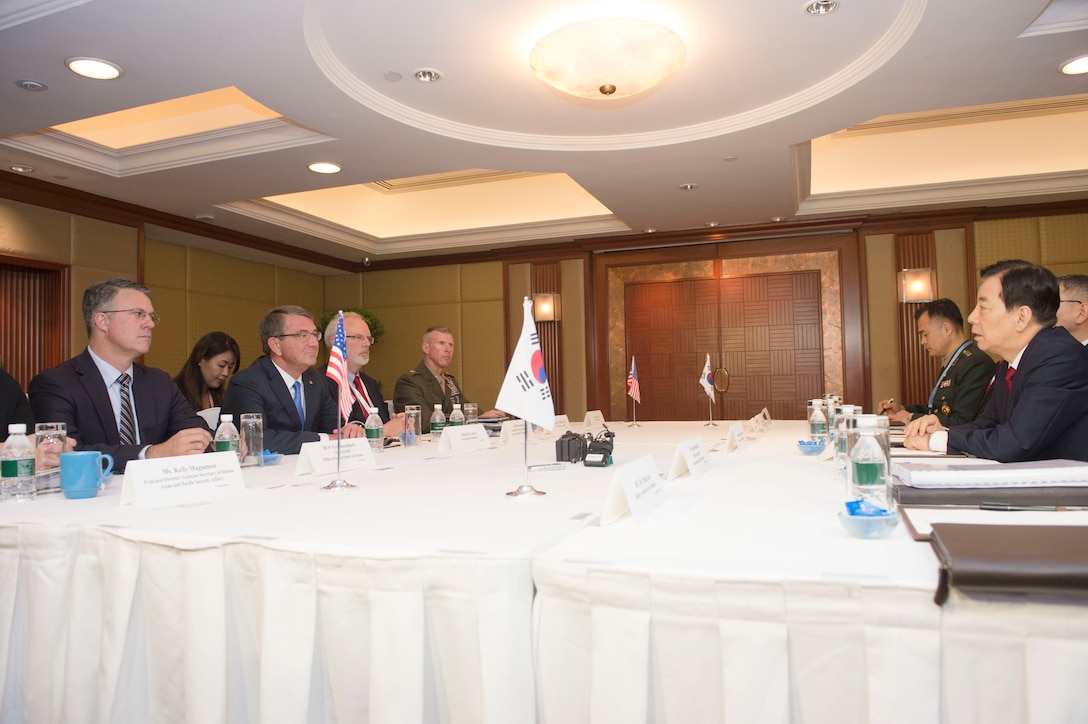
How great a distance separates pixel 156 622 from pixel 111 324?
1.76 metres

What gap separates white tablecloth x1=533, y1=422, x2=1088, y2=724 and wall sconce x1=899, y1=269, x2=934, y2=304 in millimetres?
6684

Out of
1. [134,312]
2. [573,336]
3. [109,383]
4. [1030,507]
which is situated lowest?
[1030,507]

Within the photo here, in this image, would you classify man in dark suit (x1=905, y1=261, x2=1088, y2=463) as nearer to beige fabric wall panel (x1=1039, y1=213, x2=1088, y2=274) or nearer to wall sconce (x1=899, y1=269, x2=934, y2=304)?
wall sconce (x1=899, y1=269, x2=934, y2=304)

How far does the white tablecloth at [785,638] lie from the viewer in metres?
0.88

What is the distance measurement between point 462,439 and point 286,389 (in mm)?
910

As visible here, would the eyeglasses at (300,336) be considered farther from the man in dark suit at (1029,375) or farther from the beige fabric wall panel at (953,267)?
the beige fabric wall panel at (953,267)

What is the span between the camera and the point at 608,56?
3.39 m

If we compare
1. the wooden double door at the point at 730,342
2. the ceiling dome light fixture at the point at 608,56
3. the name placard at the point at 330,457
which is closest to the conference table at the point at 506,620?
the name placard at the point at 330,457

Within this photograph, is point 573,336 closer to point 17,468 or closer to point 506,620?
point 17,468

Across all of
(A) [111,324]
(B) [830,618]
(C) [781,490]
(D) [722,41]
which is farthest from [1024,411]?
(A) [111,324]

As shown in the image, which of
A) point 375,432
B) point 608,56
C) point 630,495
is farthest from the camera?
point 608,56

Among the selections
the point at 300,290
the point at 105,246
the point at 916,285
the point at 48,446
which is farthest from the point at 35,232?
the point at 916,285

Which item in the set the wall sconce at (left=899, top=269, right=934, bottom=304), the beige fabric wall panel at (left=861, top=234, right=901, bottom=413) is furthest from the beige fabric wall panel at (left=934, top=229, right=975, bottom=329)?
the beige fabric wall panel at (left=861, top=234, right=901, bottom=413)

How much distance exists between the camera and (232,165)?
509 centimetres
